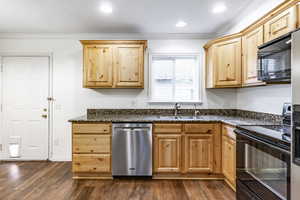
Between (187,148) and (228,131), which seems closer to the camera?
(228,131)

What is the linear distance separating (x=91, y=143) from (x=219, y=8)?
2.76 meters

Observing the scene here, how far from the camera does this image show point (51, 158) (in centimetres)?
422

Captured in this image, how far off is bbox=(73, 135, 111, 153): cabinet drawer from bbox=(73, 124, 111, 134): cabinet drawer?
8 cm

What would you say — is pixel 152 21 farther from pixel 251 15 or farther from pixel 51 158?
pixel 51 158

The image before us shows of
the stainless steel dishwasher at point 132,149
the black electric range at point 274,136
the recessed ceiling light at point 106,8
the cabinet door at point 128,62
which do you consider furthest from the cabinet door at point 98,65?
the black electric range at point 274,136

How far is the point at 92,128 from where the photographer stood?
130 inches

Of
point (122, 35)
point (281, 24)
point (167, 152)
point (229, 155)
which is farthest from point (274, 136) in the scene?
point (122, 35)

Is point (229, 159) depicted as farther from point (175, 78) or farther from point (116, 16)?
point (116, 16)

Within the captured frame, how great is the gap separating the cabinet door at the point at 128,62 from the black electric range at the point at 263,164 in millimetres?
2062

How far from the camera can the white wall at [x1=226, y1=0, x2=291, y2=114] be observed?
266cm

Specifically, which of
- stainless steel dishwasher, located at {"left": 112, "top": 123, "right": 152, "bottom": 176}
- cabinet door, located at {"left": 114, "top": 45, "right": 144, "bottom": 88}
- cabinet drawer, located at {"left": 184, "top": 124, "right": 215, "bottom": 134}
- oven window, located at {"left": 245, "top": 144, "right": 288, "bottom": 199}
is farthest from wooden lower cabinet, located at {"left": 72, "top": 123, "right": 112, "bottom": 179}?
oven window, located at {"left": 245, "top": 144, "right": 288, "bottom": 199}

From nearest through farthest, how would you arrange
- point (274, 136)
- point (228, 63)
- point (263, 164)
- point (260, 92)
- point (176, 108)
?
1. point (274, 136)
2. point (263, 164)
3. point (260, 92)
4. point (228, 63)
5. point (176, 108)

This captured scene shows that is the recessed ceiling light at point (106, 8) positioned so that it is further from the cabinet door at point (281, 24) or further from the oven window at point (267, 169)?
the oven window at point (267, 169)

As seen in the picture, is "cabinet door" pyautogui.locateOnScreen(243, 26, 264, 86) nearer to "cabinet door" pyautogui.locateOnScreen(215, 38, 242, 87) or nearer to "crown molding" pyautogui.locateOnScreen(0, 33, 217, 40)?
"cabinet door" pyautogui.locateOnScreen(215, 38, 242, 87)
